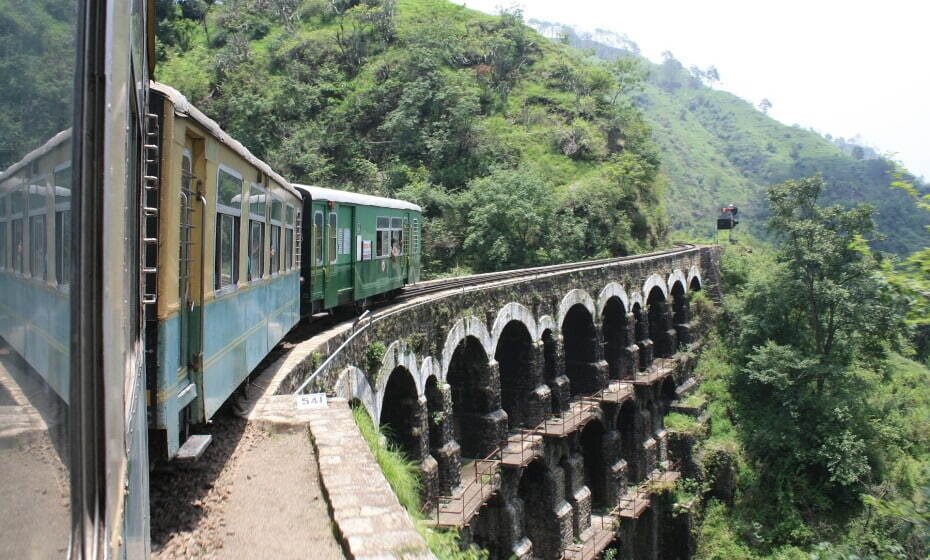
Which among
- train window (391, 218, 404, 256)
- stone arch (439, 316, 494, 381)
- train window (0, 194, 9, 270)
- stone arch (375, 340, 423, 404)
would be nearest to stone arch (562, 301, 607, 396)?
stone arch (439, 316, 494, 381)

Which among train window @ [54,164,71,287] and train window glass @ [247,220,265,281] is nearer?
train window @ [54,164,71,287]

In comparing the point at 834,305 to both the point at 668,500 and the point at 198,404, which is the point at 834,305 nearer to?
the point at 668,500

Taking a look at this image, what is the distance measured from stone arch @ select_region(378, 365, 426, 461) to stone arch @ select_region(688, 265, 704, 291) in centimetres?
2028

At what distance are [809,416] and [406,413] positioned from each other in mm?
14458

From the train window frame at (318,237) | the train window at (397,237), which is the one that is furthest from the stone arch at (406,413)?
the train window at (397,237)

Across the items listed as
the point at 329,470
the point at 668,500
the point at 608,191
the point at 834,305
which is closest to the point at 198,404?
the point at 329,470

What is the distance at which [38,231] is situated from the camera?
51.7 inches

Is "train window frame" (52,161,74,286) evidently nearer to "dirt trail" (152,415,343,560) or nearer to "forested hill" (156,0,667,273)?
"dirt trail" (152,415,343,560)

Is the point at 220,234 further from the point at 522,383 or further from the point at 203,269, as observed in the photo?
the point at 522,383

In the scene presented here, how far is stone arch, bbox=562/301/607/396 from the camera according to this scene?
19.3 meters

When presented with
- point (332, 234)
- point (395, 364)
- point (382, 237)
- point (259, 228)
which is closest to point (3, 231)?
point (259, 228)

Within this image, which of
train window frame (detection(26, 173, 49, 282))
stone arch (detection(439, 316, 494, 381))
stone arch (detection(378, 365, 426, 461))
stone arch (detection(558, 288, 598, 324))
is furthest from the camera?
stone arch (detection(558, 288, 598, 324))

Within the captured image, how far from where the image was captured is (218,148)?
4844 mm

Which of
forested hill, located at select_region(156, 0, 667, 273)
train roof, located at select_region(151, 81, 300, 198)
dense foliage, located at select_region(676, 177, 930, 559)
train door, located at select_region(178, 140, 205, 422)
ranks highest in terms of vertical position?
forested hill, located at select_region(156, 0, 667, 273)
